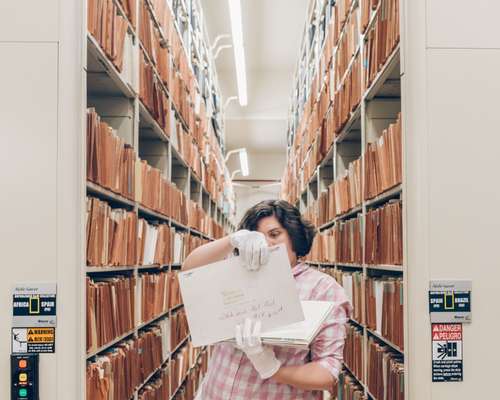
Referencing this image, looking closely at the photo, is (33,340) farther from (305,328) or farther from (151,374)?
(151,374)

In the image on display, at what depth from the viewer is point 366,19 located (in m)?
3.26

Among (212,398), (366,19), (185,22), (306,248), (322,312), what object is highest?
(185,22)

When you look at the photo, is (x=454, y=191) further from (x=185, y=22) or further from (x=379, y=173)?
(x=185, y=22)

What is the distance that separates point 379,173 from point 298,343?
1.35 metres

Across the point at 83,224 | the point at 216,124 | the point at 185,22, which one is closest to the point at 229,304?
the point at 83,224

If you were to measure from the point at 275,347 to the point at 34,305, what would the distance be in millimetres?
750

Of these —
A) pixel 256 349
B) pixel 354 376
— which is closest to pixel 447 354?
pixel 256 349

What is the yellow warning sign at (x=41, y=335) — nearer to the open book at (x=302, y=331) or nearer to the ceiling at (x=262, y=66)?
the open book at (x=302, y=331)

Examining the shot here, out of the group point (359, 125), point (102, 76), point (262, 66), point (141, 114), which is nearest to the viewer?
point (102, 76)

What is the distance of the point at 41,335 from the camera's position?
1973mm

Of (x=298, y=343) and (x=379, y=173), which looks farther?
(x=379, y=173)

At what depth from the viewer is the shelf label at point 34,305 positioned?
196 cm

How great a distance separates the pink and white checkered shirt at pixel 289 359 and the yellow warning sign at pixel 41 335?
517 mm

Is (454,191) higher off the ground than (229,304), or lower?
higher
